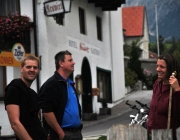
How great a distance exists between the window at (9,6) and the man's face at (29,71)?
16315 mm

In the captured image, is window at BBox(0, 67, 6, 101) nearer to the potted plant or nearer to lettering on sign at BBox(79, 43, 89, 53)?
the potted plant

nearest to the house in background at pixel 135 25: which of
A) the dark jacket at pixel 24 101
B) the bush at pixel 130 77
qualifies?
the bush at pixel 130 77

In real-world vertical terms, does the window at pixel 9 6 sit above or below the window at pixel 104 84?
above

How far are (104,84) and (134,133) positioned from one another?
27648 millimetres

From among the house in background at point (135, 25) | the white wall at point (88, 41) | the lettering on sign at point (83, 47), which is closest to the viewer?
the white wall at point (88, 41)

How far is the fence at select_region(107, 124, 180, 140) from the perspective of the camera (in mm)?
4980

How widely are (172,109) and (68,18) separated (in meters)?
20.5

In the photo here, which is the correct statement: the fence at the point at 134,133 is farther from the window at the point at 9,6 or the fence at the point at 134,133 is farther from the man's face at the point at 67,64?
the window at the point at 9,6

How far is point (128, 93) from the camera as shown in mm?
42750

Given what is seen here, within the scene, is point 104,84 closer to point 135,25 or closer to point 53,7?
point 53,7

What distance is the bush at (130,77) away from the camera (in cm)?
4403

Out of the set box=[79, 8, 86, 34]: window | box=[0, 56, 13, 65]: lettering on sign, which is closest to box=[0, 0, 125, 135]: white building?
box=[79, 8, 86, 34]: window

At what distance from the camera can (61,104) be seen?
7184mm

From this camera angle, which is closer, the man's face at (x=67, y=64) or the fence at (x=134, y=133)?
the fence at (x=134, y=133)
